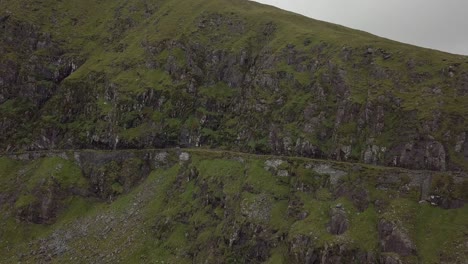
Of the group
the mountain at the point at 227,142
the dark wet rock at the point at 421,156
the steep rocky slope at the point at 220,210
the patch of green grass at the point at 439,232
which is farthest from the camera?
the dark wet rock at the point at 421,156

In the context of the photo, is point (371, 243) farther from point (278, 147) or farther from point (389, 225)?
point (278, 147)

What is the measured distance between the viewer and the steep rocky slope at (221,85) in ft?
321

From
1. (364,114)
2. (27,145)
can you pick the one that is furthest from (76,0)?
(364,114)

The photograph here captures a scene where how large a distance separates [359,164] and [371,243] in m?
19.7

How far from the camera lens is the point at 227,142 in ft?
394

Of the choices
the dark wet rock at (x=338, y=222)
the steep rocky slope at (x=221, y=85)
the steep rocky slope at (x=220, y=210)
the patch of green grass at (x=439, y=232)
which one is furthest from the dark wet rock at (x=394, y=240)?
the steep rocky slope at (x=221, y=85)

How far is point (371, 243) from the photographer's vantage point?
76000mm

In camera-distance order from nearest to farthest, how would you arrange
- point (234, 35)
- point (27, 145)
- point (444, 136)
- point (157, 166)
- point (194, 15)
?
point (444, 136) < point (157, 166) < point (27, 145) < point (234, 35) < point (194, 15)

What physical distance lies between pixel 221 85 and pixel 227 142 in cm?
2143

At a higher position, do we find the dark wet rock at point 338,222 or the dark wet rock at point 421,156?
the dark wet rock at point 421,156

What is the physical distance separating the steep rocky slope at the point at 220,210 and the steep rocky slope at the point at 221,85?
8.23 m

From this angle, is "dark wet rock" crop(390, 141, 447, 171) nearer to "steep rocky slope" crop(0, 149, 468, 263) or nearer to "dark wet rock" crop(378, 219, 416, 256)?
"steep rocky slope" crop(0, 149, 468, 263)

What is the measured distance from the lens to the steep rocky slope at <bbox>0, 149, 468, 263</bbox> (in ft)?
254

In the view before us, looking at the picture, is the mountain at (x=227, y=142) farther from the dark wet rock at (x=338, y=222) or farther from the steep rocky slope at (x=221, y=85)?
the steep rocky slope at (x=221, y=85)
